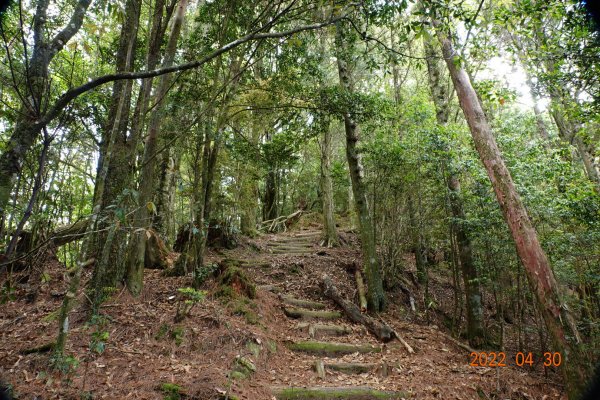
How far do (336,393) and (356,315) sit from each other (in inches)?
124

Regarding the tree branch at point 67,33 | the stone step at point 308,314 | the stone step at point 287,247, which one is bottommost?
the stone step at point 308,314

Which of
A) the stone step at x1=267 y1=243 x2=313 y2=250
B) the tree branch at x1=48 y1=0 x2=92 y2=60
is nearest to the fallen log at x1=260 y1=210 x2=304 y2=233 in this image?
the stone step at x1=267 y1=243 x2=313 y2=250

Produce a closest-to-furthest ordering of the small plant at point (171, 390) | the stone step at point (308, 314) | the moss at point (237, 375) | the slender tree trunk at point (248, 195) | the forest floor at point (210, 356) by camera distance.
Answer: the small plant at point (171, 390) → the forest floor at point (210, 356) → the moss at point (237, 375) → the stone step at point (308, 314) → the slender tree trunk at point (248, 195)

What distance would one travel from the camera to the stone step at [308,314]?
7.64 metres

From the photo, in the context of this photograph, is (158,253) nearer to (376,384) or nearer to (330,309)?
(330,309)

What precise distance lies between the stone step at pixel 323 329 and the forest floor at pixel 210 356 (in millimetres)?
54

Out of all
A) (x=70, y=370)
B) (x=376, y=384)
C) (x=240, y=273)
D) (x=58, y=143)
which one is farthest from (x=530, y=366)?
(x=58, y=143)

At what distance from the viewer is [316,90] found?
8.28 metres

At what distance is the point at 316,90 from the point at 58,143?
5.77 m

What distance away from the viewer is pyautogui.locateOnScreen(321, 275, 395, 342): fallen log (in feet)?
23.2

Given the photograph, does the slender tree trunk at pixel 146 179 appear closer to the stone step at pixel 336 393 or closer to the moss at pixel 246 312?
the moss at pixel 246 312

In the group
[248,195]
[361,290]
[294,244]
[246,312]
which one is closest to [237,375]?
[246,312]

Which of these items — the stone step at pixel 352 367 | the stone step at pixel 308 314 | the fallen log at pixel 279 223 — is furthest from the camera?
the fallen log at pixel 279 223

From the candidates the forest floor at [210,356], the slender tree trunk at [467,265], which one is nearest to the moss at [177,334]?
the forest floor at [210,356]
